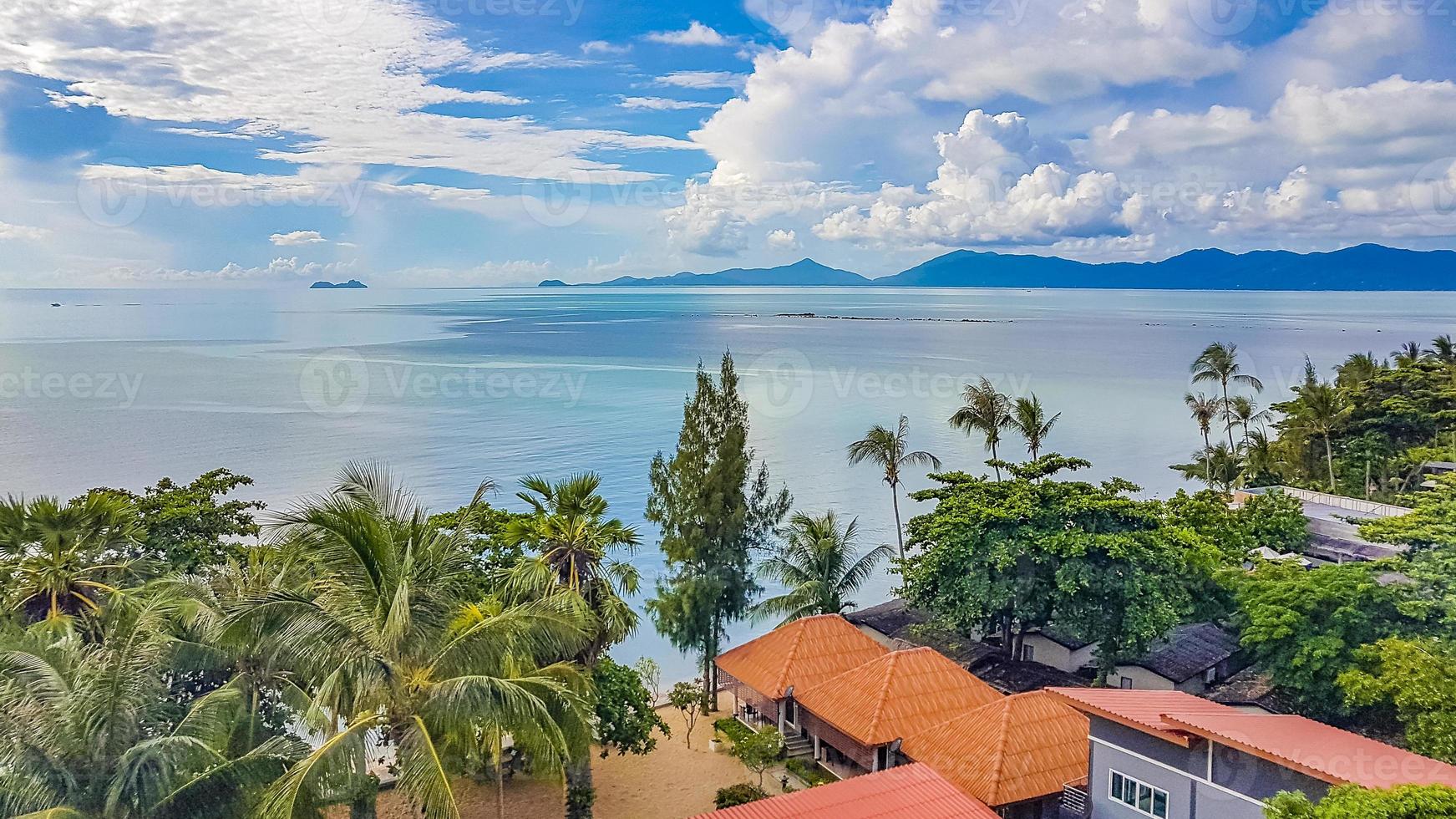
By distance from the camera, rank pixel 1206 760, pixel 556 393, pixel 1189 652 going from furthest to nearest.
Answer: pixel 556 393 < pixel 1189 652 < pixel 1206 760

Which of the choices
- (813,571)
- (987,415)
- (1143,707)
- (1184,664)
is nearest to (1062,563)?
(1184,664)

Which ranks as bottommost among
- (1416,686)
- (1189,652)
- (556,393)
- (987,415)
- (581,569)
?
(1189,652)

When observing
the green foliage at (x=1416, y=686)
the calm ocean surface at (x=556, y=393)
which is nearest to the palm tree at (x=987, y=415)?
the calm ocean surface at (x=556, y=393)

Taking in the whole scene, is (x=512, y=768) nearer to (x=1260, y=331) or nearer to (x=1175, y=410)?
(x=1175, y=410)

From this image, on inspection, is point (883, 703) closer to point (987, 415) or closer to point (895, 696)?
point (895, 696)

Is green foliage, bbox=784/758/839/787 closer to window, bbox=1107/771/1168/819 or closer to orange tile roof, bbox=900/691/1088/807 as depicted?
orange tile roof, bbox=900/691/1088/807
